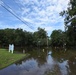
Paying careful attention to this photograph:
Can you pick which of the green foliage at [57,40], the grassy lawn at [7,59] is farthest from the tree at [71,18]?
the green foliage at [57,40]

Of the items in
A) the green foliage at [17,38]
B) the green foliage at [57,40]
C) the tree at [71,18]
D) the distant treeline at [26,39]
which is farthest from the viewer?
the green foliage at [57,40]

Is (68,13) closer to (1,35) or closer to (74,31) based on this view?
(74,31)

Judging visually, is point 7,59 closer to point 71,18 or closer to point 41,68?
point 41,68

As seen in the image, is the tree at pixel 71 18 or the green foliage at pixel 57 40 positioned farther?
the green foliage at pixel 57 40

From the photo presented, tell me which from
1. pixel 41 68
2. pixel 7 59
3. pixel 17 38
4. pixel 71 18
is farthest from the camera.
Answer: pixel 17 38

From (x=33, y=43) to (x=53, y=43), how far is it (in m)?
15.5

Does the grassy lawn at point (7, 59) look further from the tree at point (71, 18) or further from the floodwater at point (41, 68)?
the tree at point (71, 18)

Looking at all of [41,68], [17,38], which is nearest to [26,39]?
[17,38]

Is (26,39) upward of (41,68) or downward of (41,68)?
upward

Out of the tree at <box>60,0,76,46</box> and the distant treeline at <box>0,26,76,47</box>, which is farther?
the distant treeline at <box>0,26,76,47</box>

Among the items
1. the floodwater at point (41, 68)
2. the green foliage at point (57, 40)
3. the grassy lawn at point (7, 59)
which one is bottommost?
the floodwater at point (41, 68)

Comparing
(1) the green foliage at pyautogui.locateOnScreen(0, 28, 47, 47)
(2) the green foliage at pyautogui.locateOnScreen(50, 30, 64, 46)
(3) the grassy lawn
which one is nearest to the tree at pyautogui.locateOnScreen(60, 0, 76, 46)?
(3) the grassy lawn

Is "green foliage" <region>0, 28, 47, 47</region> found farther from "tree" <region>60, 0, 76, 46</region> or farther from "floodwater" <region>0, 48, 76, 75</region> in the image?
"floodwater" <region>0, 48, 76, 75</region>

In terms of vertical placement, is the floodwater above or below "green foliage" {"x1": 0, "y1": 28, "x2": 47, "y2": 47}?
below
